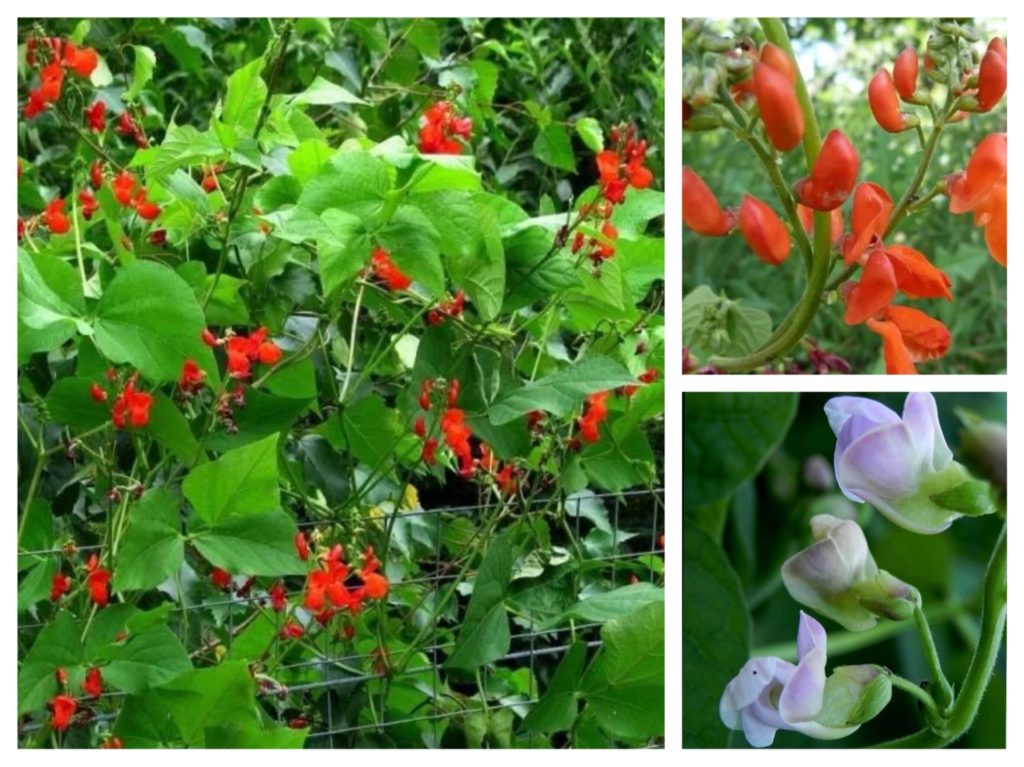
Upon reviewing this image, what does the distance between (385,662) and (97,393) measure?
354 millimetres

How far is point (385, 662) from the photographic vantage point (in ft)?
4.02

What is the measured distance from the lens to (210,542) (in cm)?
108

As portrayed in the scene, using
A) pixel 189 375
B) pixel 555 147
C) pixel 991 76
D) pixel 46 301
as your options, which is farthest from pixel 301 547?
pixel 555 147

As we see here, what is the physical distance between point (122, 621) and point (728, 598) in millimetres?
493

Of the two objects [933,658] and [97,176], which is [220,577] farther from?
[933,658]

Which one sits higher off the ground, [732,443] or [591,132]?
[591,132]

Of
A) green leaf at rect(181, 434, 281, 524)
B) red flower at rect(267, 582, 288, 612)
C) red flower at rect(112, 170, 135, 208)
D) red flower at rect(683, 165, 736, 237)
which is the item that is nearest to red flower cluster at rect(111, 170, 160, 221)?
red flower at rect(112, 170, 135, 208)

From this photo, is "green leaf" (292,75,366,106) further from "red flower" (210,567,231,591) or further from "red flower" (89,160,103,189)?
"red flower" (210,567,231,591)

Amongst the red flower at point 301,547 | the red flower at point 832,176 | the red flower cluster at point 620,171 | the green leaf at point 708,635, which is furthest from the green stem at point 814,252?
the red flower at point 301,547

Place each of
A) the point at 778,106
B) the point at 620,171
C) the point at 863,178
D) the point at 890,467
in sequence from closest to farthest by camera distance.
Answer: the point at 778,106 < the point at 890,467 < the point at 620,171 < the point at 863,178

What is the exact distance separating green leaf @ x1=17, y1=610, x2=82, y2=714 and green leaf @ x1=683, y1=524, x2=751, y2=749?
482 mm

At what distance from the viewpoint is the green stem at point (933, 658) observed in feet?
2.92

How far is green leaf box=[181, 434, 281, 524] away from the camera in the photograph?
3.48 ft
